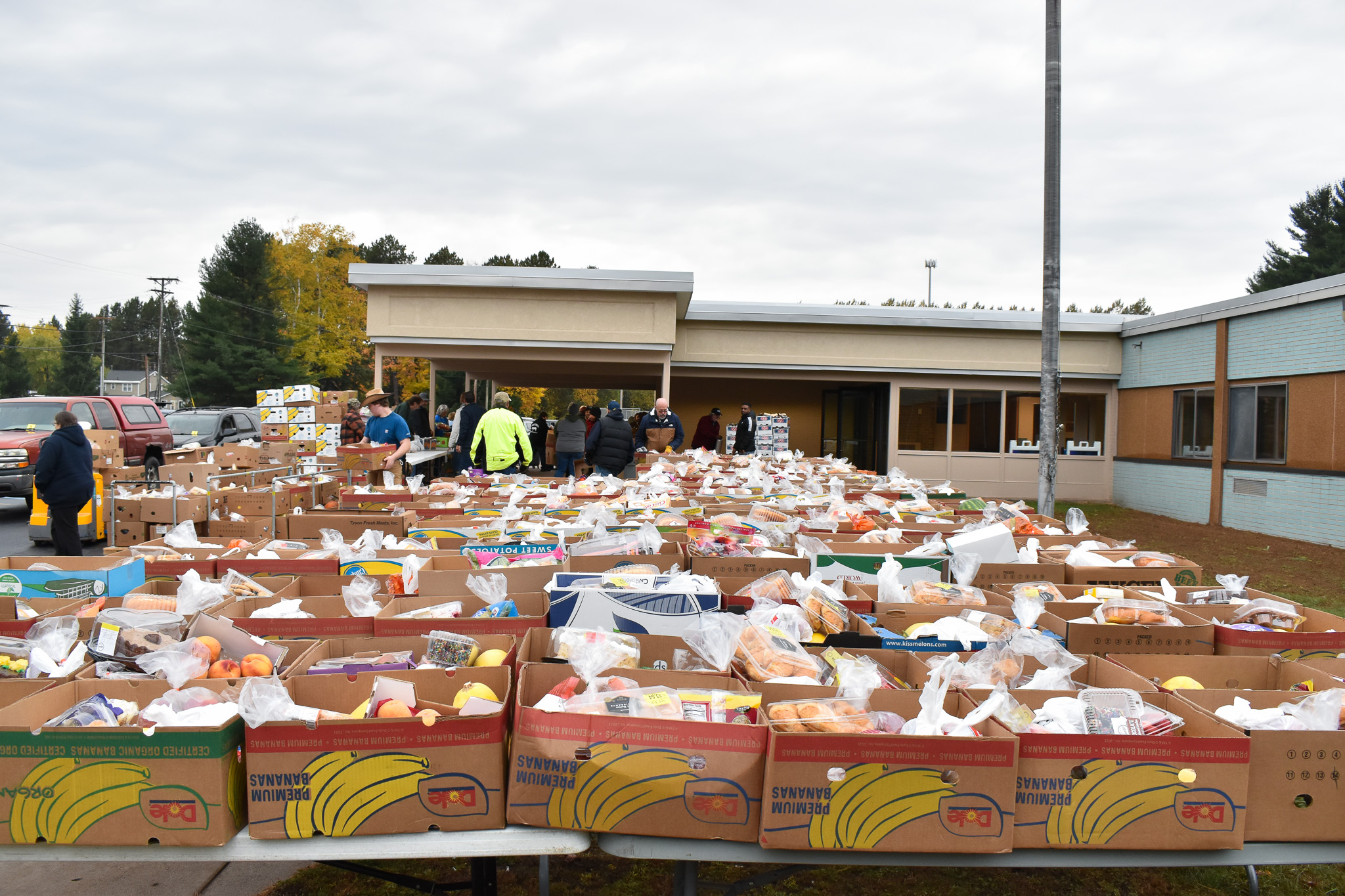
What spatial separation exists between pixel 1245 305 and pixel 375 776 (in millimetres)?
15356

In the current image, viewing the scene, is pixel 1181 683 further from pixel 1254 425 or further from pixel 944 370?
pixel 944 370

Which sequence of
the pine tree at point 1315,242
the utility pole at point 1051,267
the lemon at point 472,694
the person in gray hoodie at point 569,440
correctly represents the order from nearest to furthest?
the lemon at point 472,694 → the utility pole at point 1051,267 → the person in gray hoodie at point 569,440 → the pine tree at point 1315,242

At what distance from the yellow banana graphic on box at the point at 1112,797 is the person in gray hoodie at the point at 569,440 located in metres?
10.3

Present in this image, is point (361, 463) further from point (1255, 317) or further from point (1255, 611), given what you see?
point (1255, 317)

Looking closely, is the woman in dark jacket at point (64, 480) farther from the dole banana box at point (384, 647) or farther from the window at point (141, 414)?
the dole banana box at point (384, 647)

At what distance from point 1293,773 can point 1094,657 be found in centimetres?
63

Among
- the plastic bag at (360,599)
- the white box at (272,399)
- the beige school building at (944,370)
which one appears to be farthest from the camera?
the beige school building at (944,370)

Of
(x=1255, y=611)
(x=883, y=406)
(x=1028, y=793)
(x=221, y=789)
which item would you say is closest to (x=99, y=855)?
(x=221, y=789)

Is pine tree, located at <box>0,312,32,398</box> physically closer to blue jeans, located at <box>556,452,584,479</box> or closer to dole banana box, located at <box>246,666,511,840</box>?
blue jeans, located at <box>556,452,584,479</box>

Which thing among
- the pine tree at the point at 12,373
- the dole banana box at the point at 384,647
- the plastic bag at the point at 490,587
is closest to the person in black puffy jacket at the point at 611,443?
the plastic bag at the point at 490,587

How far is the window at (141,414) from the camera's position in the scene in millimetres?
14109

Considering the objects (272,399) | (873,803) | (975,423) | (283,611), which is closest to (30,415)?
(272,399)

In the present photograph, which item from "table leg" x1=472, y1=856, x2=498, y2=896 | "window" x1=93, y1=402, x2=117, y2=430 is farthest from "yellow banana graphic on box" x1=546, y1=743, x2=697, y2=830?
"window" x1=93, y1=402, x2=117, y2=430

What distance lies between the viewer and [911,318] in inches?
679
